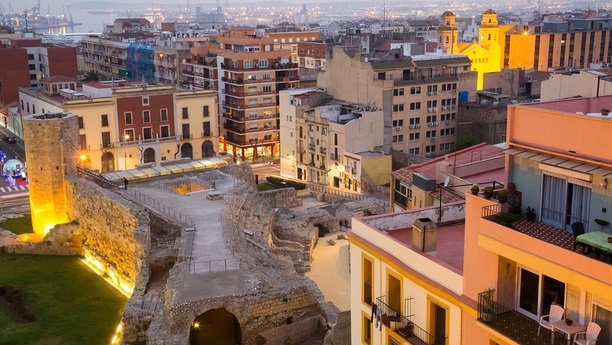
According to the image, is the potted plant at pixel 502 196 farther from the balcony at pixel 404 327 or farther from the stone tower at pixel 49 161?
the stone tower at pixel 49 161

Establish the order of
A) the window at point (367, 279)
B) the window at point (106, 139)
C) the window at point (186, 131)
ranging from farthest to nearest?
the window at point (186, 131)
the window at point (106, 139)
the window at point (367, 279)

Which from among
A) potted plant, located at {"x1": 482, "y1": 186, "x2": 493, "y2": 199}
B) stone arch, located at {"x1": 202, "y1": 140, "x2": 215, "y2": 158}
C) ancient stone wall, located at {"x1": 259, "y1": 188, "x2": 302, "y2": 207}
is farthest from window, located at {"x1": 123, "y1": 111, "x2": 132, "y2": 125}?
potted plant, located at {"x1": 482, "y1": 186, "x2": 493, "y2": 199}

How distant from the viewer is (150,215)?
38.9 metres

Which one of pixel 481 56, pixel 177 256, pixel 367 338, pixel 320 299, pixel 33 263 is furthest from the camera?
pixel 481 56

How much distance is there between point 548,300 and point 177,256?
2377 centimetres

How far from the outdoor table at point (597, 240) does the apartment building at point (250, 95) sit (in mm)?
65104

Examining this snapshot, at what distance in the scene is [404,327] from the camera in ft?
51.6

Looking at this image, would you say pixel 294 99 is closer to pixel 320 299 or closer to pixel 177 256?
pixel 177 256

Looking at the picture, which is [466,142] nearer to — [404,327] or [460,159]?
[460,159]

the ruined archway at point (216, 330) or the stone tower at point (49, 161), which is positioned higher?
the stone tower at point (49, 161)

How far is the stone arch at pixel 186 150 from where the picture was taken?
65562 millimetres

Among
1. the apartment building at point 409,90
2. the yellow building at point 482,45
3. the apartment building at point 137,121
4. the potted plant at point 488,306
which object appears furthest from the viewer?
the yellow building at point 482,45

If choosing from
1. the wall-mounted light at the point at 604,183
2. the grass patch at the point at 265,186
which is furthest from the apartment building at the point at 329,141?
the wall-mounted light at the point at 604,183

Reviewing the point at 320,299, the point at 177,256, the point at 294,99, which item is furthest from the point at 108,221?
the point at 294,99
